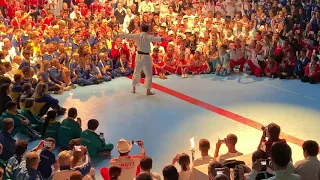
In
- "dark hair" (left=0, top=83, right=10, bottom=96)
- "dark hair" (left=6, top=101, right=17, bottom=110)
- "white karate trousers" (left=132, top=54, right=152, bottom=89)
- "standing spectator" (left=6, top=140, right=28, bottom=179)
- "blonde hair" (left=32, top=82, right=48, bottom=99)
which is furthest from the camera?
"white karate trousers" (left=132, top=54, right=152, bottom=89)

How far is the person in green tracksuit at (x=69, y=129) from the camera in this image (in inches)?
317

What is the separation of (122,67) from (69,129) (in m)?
5.24

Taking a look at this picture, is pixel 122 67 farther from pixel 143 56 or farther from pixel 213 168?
pixel 213 168

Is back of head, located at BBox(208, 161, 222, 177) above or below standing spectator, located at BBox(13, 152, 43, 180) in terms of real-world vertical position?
above

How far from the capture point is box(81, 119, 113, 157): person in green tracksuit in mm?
7775

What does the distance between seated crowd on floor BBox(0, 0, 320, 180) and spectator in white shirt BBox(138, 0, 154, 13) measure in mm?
33

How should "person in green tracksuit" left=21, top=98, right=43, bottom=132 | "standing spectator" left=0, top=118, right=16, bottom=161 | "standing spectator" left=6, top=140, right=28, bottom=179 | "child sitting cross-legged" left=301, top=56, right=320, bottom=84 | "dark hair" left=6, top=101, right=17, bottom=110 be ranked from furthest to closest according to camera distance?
"child sitting cross-legged" left=301, top=56, right=320, bottom=84 < "person in green tracksuit" left=21, top=98, right=43, bottom=132 < "dark hair" left=6, top=101, right=17, bottom=110 < "standing spectator" left=0, top=118, right=16, bottom=161 < "standing spectator" left=6, top=140, right=28, bottom=179

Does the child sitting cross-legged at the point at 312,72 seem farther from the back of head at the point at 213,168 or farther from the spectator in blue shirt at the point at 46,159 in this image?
the back of head at the point at 213,168

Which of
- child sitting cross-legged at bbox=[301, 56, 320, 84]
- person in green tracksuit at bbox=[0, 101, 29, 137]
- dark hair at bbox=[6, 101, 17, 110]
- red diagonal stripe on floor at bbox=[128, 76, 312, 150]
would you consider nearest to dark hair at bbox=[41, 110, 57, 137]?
person in green tracksuit at bbox=[0, 101, 29, 137]

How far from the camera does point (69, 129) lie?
318 inches

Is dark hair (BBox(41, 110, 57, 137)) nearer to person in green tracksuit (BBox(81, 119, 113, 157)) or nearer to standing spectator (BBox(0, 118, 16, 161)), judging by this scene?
person in green tracksuit (BBox(81, 119, 113, 157))

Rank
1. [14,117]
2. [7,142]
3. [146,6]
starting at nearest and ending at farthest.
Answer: [7,142] → [14,117] → [146,6]

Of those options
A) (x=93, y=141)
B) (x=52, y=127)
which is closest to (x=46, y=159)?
(x=93, y=141)

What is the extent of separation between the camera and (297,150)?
26.9ft
